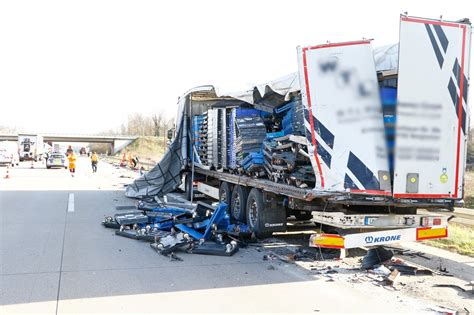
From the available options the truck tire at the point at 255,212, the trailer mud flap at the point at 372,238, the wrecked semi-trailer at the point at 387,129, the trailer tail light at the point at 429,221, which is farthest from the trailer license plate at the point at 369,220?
the truck tire at the point at 255,212

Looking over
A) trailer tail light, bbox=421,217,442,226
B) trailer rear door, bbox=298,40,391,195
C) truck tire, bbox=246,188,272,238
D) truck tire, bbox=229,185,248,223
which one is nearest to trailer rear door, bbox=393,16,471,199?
trailer rear door, bbox=298,40,391,195

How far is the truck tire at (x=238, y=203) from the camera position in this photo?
9.80 metres

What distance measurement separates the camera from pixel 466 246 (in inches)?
318

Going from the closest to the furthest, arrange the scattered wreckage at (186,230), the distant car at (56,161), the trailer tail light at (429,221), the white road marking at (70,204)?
the trailer tail light at (429,221) → the scattered wreckage at (186,230) → the white road marking at (70,204) → the distant car at (56,161)

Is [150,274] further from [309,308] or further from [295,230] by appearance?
[295,230]

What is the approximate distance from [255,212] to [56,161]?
105ft

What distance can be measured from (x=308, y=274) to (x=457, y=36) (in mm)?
3961

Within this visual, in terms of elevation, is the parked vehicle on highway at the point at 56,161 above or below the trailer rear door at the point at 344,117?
below

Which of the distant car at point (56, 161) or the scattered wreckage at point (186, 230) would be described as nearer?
the scattered wreckage at point (186, 230)

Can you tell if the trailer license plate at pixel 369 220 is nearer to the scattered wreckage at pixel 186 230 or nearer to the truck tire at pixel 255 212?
the scattered wreckage at pixel 186 230

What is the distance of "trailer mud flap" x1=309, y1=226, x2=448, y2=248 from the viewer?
20.5 ft

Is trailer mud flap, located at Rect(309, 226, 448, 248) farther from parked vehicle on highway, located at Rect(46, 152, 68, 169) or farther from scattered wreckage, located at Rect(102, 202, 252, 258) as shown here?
parked vehicle on highway, located at Rect(46, 152, 68, 169)

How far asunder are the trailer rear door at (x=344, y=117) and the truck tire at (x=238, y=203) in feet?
11.8

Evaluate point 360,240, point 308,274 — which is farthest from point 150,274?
point 360,240
